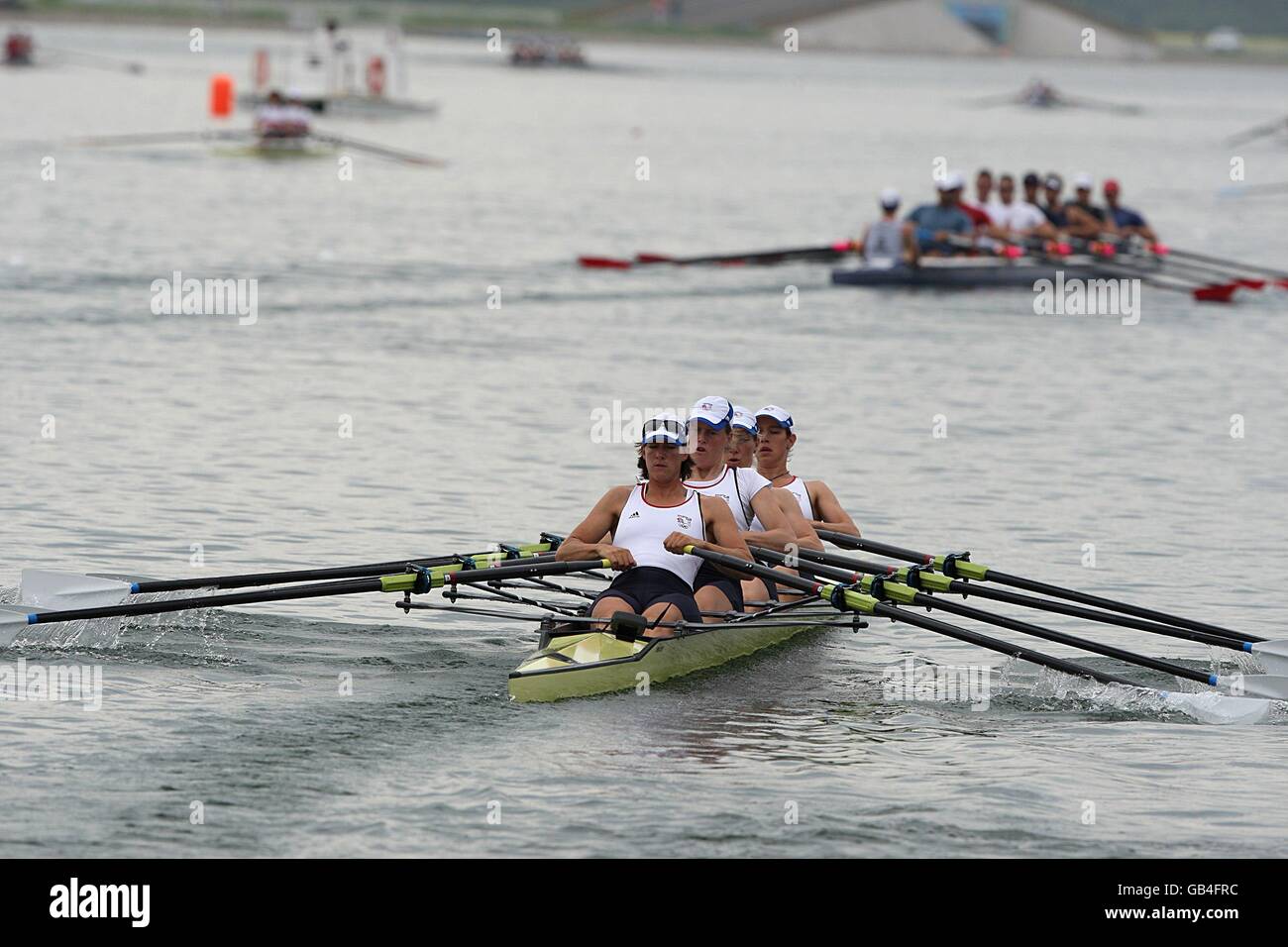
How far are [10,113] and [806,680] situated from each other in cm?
6348

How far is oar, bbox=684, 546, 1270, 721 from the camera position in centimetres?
1301

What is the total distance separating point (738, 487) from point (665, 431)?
5.18ft

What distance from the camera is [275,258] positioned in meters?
37.3

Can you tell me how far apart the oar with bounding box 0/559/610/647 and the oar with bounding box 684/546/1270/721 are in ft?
3.21

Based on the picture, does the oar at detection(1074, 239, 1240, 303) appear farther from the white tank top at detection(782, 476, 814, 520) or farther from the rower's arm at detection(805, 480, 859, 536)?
Result: the white tank top at detection(782, 476, 814, 520)

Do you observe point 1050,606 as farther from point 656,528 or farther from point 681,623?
point 656,528

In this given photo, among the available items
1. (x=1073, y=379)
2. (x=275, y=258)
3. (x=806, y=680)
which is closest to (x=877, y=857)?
(x=806, y=680)

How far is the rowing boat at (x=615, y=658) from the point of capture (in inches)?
502

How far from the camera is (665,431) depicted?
1323 centimetres

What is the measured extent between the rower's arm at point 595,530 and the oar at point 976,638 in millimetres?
631

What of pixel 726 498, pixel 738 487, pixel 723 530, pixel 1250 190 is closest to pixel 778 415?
pixel 738 487

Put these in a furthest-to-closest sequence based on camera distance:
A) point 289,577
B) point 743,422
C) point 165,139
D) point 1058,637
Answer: point 165,139 → point 743,422 → point 289,577 → point 1058,637

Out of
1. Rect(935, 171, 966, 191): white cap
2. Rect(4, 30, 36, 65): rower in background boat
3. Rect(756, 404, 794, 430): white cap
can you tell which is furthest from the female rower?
Rect(4, 30, 36, 65): rower in background boat
